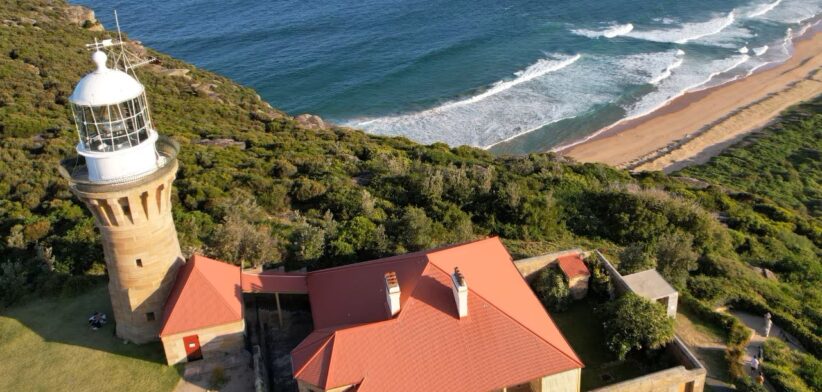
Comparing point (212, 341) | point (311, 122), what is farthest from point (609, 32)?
point (212, 341)

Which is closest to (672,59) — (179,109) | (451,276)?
(179,109)

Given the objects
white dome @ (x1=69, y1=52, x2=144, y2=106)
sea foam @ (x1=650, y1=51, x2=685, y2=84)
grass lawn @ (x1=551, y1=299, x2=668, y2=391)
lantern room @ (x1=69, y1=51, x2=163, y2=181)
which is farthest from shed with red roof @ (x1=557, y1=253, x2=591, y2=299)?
sea foam @ (x1=650, y1=51, x2=685, y2=84)

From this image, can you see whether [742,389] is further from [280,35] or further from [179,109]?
[280,35]

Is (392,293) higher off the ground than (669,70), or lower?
higher

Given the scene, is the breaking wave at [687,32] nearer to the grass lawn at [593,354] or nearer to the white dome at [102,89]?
the grass lawn at [593,354]

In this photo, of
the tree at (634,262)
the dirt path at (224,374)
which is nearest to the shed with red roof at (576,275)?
the tree at (634,262)

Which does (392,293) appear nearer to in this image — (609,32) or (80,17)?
(609,32)

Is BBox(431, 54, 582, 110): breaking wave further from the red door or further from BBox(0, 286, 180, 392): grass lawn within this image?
the red door
